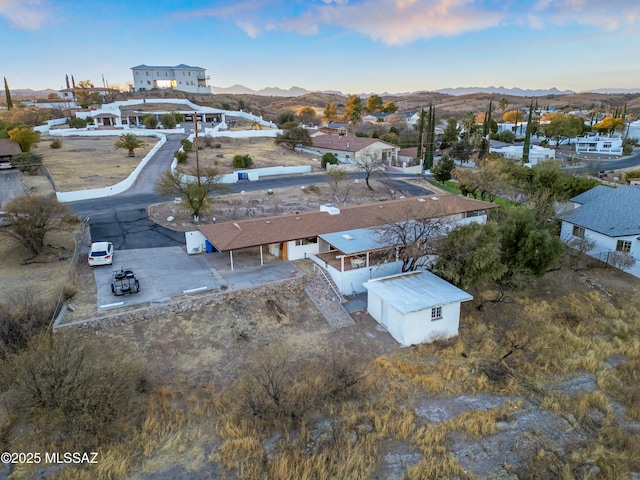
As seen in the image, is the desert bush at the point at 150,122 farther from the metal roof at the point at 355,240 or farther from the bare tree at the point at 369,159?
the metal roof at the point at 355,240

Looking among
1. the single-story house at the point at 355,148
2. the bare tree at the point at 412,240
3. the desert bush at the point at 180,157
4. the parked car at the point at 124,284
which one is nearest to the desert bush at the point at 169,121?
the single-story house at the point at 355,148

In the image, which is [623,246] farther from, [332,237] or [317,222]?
[317,222]

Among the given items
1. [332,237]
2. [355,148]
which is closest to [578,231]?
[332,237]

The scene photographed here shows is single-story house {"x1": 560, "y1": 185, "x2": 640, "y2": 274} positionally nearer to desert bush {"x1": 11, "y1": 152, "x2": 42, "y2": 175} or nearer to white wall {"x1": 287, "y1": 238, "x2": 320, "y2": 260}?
white wall {"x1": 287, "y1": 238, "x2": 320, "y2": 260}

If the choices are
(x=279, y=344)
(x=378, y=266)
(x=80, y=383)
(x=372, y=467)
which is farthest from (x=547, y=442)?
(x=80, y=383)

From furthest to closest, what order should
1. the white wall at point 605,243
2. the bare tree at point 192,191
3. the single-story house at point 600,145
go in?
the single-story house at point 600,145 < the bare tree at point 192,191 < the white wall at point 605,243

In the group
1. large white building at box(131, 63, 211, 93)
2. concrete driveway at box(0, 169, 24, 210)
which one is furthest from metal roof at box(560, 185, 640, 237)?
large white building at box(131, 63, 211, 93)
